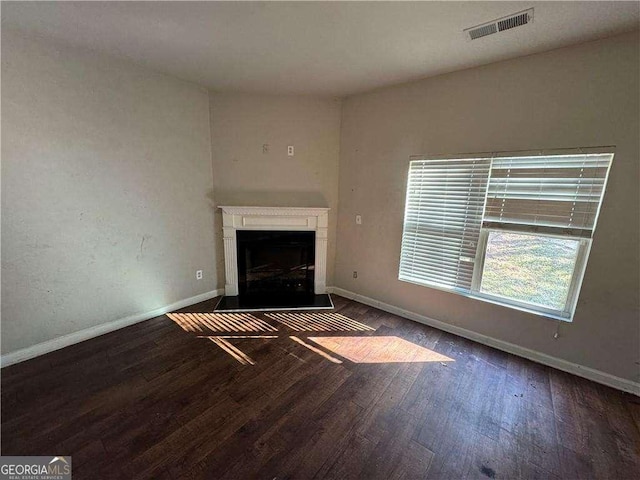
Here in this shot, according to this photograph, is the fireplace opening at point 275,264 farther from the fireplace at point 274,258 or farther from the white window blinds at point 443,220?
the white window blinds at point 443,220

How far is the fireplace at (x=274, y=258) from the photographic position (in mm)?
3244

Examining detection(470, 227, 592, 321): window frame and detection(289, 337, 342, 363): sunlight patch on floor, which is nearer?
detection(470, 227, 592, 321): window frame

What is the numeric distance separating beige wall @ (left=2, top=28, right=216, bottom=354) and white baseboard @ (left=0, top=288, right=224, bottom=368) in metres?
0.05

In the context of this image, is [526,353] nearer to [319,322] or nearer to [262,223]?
[319,322]

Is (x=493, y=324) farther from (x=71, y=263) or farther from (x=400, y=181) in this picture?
(x=71, y=263)

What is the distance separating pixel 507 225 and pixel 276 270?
2.65 meters

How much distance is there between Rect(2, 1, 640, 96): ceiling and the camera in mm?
1607

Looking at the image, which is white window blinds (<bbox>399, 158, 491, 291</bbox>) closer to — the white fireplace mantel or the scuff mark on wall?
the white fireplace mantel

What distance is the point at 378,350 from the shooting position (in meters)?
2.45

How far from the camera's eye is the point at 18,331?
209cm

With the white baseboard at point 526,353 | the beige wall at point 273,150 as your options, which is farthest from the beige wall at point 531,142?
the beige wall at point 273,150

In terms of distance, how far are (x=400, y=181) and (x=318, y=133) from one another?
3.93 ft
